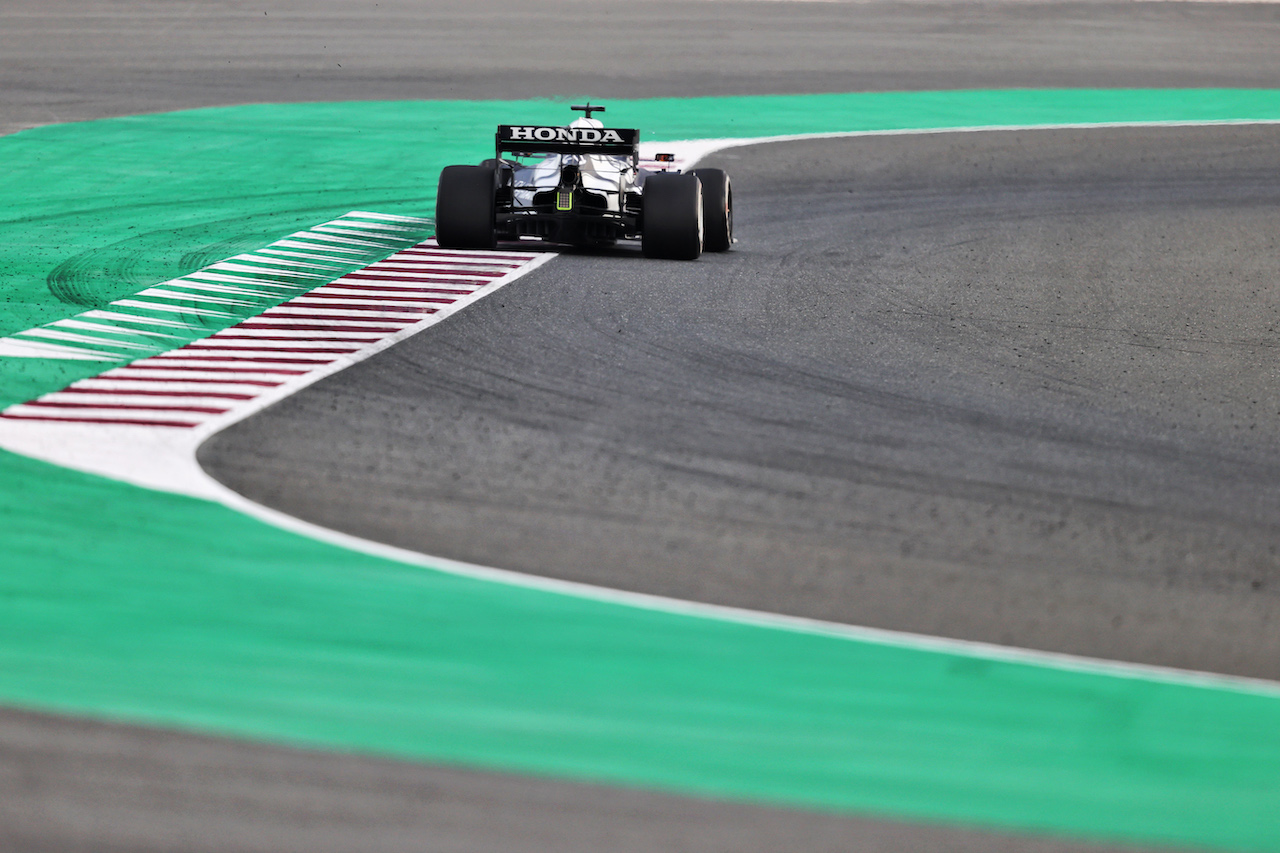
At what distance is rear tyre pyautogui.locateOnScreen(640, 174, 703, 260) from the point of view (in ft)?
47.4

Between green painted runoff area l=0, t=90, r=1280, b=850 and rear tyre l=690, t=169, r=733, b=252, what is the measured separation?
864 centimetres

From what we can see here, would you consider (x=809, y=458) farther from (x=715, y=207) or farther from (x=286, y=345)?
(x=715, y=207)

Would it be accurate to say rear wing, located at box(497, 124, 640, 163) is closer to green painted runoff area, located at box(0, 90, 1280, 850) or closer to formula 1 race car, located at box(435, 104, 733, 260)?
formula 1 race car, located at box(435, 104, 733, 260)

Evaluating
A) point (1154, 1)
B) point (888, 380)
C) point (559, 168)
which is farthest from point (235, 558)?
point (1154, 1)

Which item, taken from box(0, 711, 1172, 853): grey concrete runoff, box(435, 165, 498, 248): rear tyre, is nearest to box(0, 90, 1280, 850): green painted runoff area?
box(0, 711, 1172, 853): grey concrete runoff

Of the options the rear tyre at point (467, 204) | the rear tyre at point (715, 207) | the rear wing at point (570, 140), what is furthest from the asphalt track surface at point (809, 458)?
the rear wing at point (570, 140)

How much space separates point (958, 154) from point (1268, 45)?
14254 mm

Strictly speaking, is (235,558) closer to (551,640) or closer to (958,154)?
(551,640)

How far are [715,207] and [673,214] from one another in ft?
3.35

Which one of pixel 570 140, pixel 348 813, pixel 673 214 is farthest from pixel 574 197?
pixel 348 813

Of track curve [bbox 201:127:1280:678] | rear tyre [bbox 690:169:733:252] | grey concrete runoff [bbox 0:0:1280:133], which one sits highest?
grey concrete runoff [bbox 0:0:1280:133]

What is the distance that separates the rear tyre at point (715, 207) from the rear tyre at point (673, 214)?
0.65 meters

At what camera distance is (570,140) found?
48.8 feet

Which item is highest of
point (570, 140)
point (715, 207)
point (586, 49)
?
point (586, 49)
